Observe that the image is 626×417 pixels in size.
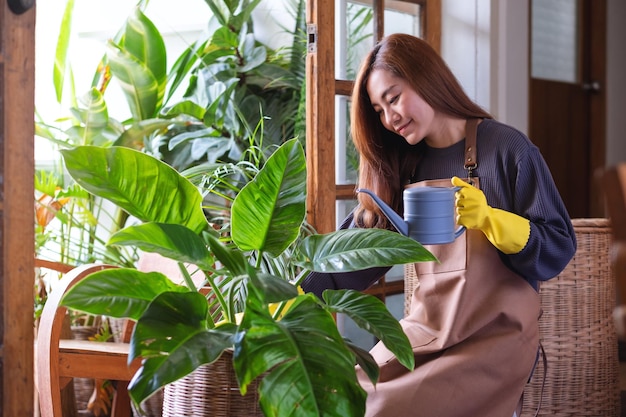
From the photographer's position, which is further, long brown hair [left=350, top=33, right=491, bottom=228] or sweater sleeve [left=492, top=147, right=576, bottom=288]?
long brown hair [left=350, top=33, right=491, bottom=228]

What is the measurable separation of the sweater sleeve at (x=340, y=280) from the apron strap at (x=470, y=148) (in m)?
0.31

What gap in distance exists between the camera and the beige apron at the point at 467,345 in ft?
6.07

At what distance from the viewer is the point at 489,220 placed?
1809mm

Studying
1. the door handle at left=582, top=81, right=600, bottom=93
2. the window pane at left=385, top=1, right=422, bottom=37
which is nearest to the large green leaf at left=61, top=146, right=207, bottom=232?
the window pane at left=385, top=1, right=422, bottom=37

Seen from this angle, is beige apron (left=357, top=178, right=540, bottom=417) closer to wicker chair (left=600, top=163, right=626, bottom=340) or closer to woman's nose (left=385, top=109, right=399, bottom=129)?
woman's nose (left=385, top=109, right=399, bottom=129)

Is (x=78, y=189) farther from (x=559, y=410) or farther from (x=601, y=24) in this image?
(x=601, y=24)

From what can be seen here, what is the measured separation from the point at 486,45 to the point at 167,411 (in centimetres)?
236

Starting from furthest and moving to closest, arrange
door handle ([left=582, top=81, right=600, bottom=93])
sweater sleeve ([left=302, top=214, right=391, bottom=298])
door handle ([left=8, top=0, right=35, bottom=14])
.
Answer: door handle ([left=582, top=81, right=600, bottom=93]) < sweater sleeve ([left=302, top=214, right=391, bottom=298]) < door handle ([left=8, top=0, right=35, bottom=14])

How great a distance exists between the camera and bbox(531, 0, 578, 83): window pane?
459cm

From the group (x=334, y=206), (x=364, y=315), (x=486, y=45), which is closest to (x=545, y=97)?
(x=486, y=45)

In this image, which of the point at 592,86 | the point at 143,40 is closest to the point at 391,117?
the point at 143,40

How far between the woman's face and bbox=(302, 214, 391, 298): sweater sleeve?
281mm

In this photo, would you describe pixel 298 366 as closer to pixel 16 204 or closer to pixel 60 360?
pixel 16 204

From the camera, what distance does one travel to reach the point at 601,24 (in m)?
4.96
